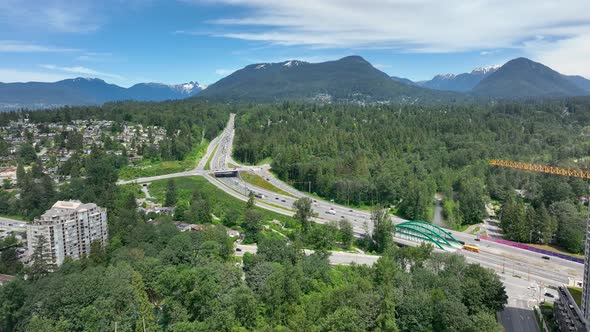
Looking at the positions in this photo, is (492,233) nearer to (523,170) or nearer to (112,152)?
(523,170)

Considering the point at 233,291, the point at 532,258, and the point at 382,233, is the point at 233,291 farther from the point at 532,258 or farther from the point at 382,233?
the point at 532,258

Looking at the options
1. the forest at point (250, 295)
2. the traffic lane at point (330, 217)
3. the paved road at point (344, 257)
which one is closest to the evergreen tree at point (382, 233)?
the paved road at point (344, 257)

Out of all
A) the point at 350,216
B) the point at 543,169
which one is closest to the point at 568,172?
the point at 543,169

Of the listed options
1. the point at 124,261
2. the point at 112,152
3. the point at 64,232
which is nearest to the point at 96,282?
the point at 124,261

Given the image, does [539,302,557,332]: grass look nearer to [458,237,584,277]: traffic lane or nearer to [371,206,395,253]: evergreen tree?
[458,237,584,277]: traffic lane

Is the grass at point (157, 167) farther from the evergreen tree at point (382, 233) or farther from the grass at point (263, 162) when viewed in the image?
the evergreen tree at point (382, 233)

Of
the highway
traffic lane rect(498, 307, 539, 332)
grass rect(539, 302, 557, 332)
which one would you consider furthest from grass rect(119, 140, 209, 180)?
grass rect(539, 302, 557, 332)

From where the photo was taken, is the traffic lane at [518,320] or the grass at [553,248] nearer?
the traffic lane at [518,320]
